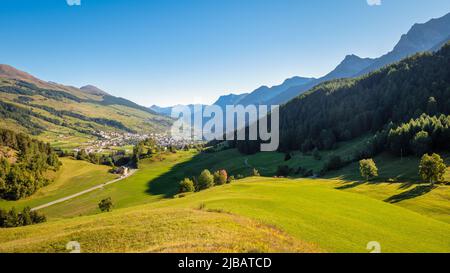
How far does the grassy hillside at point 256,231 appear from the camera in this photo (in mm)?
27203

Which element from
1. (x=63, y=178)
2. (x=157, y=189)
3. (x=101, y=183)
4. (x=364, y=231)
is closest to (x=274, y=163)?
(x=157, y=189)

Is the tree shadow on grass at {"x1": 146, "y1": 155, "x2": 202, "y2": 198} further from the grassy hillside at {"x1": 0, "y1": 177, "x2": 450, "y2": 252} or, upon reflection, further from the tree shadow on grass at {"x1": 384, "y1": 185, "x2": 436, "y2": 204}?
the grassy hillside at {"x1": 0, "y1": 177, "x2": 450, "y2": 252}

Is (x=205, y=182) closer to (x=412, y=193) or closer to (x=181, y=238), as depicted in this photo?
(x=412, y=193)

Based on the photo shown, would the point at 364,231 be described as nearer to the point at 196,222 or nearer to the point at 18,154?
the point at 196,222

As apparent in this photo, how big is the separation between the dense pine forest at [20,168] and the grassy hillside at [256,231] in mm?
124203

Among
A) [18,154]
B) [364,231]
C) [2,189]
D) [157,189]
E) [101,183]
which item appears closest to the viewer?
[364,231]

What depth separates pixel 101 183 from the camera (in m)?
176

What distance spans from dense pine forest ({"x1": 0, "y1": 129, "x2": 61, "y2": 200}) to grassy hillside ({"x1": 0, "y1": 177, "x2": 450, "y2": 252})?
12420 centimetres

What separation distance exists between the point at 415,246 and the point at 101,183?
175 meters

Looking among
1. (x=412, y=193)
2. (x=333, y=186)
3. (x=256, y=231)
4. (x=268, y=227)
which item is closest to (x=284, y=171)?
(x=333, y=186)

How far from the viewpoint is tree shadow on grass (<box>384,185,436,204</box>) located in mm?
65625
